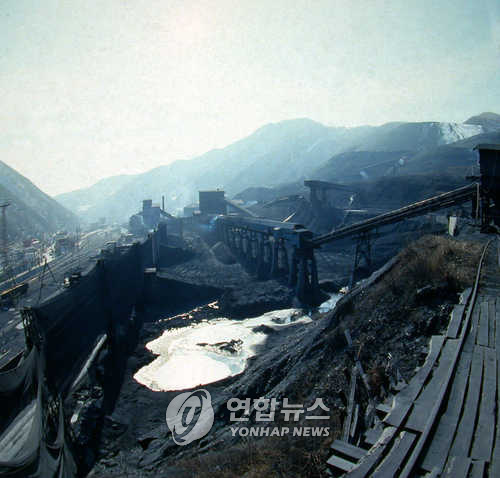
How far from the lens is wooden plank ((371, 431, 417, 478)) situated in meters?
2.59

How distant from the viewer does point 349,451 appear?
3162mm

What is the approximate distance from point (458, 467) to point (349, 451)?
0.88 metres

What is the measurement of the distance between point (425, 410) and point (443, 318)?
10.7 ft

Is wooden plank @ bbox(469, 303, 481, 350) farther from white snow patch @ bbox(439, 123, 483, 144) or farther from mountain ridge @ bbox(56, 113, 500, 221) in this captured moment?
white snow patch @ bbox(439, 123, 483, 144)

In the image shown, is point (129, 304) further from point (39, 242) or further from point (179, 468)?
point (39, 242)

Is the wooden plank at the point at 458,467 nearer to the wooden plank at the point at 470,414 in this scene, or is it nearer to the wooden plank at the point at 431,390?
the wooden plank at the point at 470,414

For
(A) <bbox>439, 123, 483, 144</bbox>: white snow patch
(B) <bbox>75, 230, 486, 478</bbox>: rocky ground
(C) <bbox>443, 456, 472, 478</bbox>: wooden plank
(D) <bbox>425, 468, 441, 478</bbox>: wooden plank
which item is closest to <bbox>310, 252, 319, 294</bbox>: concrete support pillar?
(B) <bbox>75, 230, 486, 478</bbox>: rocky ground

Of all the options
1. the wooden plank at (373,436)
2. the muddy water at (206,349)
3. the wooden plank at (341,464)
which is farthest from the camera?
the muddy water at (206,349)

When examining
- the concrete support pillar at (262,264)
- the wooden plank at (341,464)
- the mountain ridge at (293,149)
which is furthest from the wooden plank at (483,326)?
the mountain ridge at (293,149)

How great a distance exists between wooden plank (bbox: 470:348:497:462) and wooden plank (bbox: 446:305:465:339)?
74cm

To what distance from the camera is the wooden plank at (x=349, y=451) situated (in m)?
3.07

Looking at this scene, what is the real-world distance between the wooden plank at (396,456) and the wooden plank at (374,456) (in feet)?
0.15

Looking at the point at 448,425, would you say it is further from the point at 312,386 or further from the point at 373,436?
the point at 312,386

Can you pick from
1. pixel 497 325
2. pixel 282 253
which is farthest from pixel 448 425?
pixel 282 253
